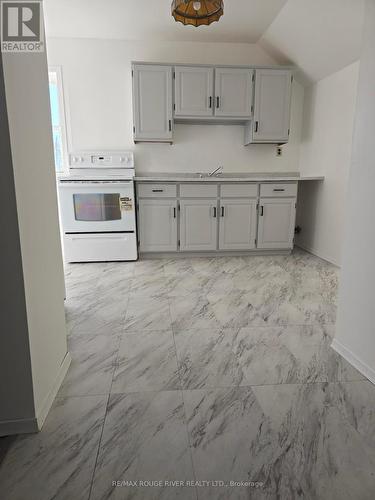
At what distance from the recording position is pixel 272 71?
12.0ft

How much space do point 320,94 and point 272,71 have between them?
2.03 ft

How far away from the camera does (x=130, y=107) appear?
152 inches

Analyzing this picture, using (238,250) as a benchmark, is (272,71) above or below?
above

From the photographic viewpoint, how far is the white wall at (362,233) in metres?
1.48

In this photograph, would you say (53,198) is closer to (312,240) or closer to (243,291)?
(243,291)

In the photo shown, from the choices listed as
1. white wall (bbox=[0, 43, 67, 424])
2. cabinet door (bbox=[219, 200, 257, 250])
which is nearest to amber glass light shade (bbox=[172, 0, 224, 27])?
white wall (bbox=[0, 43, 67, 424])

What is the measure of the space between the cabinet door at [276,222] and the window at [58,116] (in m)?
2.44

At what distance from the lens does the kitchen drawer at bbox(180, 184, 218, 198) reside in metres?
3.61

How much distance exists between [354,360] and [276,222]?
2.35m

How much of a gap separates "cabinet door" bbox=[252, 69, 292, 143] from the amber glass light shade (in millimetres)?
1790

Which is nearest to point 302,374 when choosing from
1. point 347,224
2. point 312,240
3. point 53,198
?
point 347,224

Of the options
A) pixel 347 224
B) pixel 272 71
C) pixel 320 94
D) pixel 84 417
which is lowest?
pixel 84 417

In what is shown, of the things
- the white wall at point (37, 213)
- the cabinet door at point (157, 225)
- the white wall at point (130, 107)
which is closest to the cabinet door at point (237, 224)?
the cabinet door at point (157, 225)

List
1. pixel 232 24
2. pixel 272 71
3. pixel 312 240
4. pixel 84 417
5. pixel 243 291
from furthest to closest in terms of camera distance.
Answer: pixel 312 240, pixel 272 71, pixel 232 24, pixel 243 291, pixel 84 417
